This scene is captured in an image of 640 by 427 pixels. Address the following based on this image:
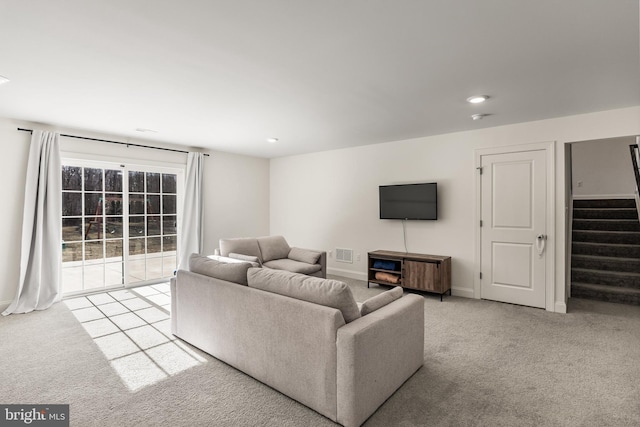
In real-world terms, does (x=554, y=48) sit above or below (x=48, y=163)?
above

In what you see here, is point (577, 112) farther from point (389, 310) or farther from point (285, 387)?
point (285, 387)

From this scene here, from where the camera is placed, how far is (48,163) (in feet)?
13.9

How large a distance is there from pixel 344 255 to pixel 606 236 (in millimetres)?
4124

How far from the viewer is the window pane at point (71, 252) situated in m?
4.56

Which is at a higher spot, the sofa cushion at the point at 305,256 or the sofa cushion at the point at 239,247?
the sofa cushion at the point at 239,247

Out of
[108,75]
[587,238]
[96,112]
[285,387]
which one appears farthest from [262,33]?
[587,238]

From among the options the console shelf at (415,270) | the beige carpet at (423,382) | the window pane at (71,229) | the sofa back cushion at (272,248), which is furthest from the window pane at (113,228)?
the console shelf at (415,270)

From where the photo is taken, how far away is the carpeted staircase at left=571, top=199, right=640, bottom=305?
442cm

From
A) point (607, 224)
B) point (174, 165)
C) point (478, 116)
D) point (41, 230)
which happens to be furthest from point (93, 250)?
point (607, 224)

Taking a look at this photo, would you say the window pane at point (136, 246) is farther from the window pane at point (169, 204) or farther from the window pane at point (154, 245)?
the window pane at point (169, 204)

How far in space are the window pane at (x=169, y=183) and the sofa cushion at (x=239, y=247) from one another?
1501 mm

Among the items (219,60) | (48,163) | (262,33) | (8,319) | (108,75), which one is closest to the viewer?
(262,33)

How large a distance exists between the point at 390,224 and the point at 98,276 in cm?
456

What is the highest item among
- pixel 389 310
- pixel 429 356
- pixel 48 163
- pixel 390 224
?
pixel 48 163
